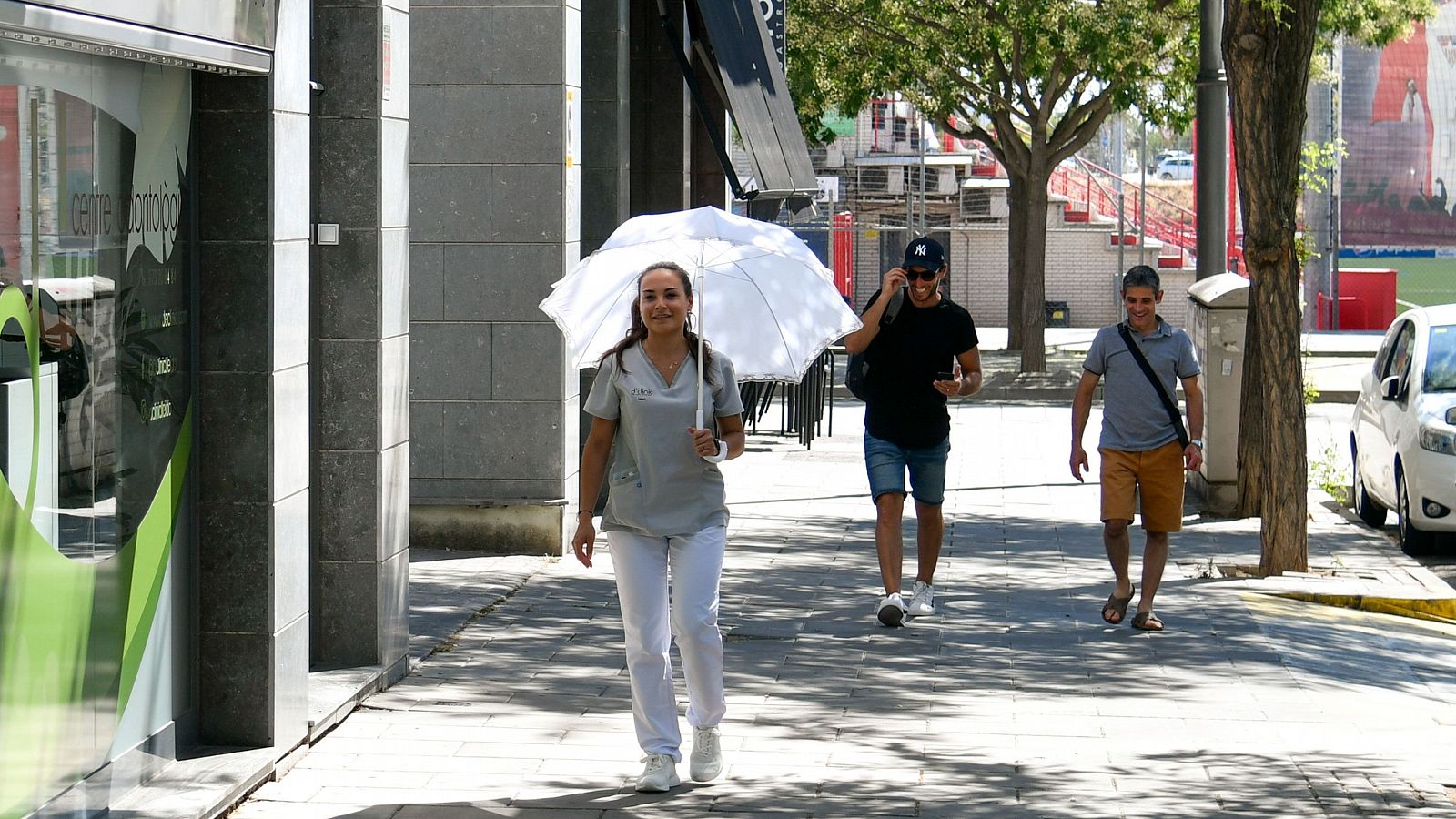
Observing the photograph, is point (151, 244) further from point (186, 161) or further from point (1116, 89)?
point (1116, 89)

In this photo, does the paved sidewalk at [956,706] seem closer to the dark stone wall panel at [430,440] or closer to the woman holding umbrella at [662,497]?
the woman holding umbrella at [662,497]

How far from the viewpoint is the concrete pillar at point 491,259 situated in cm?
1074

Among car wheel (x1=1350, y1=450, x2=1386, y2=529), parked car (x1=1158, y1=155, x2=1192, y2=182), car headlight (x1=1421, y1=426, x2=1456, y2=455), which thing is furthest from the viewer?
parked car (x1=1158, y1=155, x2=1192, y2=182)

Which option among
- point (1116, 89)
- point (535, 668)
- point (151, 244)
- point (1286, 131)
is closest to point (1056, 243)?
point (1116, 89)

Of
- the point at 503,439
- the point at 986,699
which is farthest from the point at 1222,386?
the point at 986,699

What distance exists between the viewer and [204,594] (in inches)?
236

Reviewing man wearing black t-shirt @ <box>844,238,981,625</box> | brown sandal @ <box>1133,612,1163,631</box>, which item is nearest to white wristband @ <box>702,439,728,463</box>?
man wearing black t-shirt @ <box>844,238,981,625</box>

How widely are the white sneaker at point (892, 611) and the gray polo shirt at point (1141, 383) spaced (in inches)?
47.9

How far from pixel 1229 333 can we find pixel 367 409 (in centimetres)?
787

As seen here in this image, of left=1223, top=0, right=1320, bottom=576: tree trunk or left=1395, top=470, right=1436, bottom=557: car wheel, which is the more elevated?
left=1223, top=0, right=1320, bottom=576: tree trunk

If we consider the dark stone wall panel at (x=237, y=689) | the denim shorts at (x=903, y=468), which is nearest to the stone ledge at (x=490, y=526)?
the denim shorts at (x=903, y=468)

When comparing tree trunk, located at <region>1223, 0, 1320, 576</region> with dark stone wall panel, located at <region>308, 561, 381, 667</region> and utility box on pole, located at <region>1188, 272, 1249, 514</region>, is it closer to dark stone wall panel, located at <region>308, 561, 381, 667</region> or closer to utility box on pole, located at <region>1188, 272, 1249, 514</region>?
utility box on pole, located at <region>1188, 272, 1249, 514</region>

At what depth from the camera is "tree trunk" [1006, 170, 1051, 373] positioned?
25.1 meters

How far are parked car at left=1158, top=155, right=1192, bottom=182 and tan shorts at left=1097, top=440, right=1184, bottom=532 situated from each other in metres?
54.3
